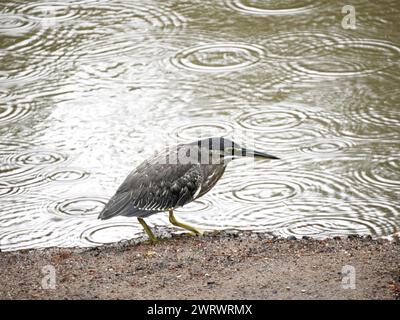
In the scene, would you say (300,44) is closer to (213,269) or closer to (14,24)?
(14,24)

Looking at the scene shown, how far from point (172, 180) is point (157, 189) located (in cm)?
17

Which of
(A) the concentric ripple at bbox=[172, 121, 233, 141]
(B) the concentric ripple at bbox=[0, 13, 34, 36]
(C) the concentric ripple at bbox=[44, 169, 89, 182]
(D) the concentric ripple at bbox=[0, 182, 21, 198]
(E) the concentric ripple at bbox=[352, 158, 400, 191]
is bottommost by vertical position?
(E) the concentric ripple at bbox=[352, 158, 400, 191]

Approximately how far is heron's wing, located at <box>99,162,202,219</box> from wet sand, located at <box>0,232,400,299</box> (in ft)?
1.19

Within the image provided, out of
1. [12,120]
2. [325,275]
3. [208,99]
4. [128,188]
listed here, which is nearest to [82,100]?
[12,120]

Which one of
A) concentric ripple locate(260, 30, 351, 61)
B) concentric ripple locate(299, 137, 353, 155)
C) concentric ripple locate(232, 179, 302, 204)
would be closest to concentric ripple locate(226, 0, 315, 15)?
concentric ripple locate(260, 30, 351, 61)

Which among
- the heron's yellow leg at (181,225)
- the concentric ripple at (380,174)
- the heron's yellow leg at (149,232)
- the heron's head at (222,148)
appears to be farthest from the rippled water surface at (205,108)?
the heron's head at (222,148)

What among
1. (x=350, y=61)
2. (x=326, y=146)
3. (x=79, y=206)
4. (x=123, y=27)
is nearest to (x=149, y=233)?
(x=79, y=206)

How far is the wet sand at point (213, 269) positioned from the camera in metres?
6.82

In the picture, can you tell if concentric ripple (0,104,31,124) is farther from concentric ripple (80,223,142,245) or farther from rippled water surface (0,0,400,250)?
concentric ripple (80,223,142,245)

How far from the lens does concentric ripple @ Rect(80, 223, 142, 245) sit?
330 inches

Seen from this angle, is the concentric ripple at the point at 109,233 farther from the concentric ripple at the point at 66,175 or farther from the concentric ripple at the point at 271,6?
the concentric ripple at the point at 271,6

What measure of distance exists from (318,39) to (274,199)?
389cm

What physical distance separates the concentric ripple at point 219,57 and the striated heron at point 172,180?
132 inches

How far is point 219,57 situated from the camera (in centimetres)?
1173
